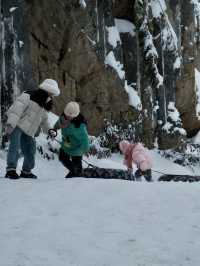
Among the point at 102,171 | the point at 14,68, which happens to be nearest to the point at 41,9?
the point at 14,68

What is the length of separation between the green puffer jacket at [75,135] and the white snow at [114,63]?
1141 centimetres

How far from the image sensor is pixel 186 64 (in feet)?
81.0

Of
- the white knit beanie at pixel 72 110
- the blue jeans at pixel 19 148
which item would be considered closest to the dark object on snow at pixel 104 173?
the white knit beanie at pixel 72 110

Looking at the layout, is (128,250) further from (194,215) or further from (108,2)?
(108,2)

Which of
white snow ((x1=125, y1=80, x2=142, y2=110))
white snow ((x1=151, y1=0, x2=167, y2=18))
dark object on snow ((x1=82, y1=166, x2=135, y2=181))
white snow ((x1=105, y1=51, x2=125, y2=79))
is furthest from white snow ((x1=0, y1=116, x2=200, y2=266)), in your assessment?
white snow ((x1=151, y1=0, x2=167, y2=18))

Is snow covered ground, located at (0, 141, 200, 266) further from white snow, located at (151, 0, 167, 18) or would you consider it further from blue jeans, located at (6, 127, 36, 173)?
white snow, located at (151, 0, 167, 18)

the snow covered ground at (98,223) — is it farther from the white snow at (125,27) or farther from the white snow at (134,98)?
the white snow at (125,27)

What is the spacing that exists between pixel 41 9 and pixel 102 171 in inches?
336

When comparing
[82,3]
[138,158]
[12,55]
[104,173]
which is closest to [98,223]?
[104,173]

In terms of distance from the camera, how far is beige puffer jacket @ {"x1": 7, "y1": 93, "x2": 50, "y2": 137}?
7004 mm

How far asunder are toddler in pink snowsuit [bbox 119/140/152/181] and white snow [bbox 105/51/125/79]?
9.38 meters

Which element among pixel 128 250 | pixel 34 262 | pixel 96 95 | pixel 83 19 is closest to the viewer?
pixel 34 262

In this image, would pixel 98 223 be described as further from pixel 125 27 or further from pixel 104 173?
pixel 125 27

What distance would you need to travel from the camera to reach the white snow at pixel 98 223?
368 cm
